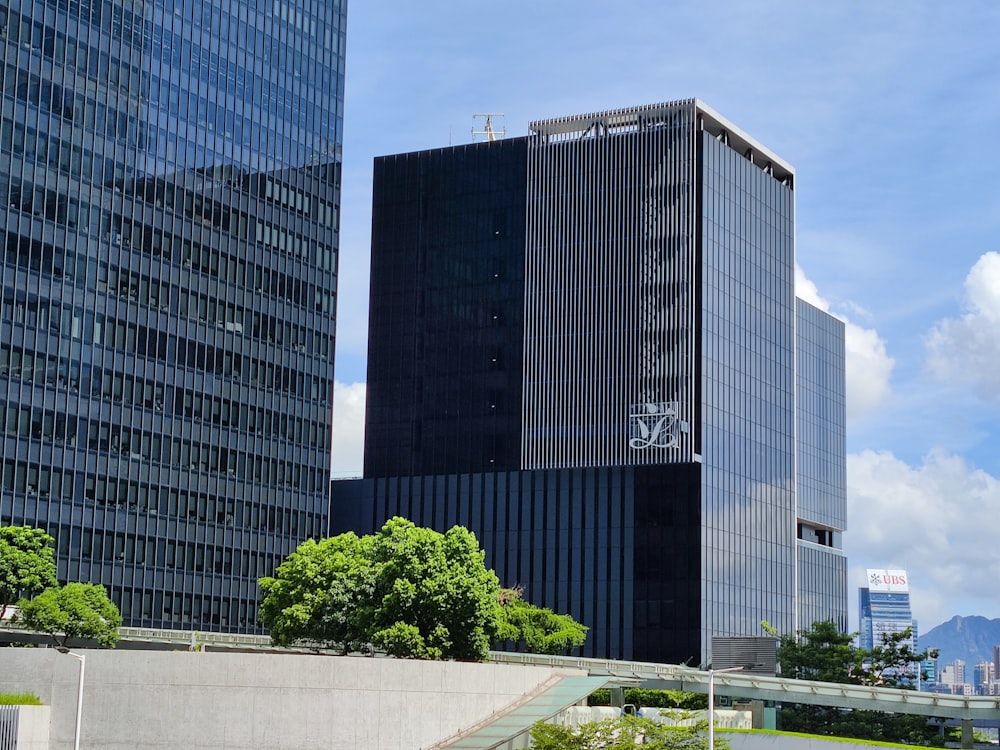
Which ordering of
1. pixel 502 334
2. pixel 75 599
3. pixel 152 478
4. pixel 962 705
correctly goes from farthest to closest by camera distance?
pixel 502 334 < pixel 152 478 < pixel 75 599 < pixel 962 705

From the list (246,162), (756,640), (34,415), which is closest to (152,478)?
(34,415)

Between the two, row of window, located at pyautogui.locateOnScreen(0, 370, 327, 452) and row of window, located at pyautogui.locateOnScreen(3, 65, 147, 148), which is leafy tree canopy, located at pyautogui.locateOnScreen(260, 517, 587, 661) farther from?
row of window, located at pyautogui.locateOnScreen(3, 65, 147, 148)

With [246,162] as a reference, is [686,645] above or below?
below

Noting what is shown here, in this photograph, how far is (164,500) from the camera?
15425cm

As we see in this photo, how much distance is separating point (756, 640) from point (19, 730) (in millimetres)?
105106

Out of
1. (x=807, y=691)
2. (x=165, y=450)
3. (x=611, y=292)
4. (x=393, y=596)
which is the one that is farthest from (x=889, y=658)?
(x=165, y=450)

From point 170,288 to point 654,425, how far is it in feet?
183

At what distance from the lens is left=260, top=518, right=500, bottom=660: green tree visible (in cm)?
10069

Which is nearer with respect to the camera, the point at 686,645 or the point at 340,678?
the point at 340,678

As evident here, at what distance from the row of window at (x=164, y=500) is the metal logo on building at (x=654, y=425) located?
117ft

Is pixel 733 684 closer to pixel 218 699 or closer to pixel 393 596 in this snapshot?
pixel 393 596

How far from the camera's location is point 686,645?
174 metres

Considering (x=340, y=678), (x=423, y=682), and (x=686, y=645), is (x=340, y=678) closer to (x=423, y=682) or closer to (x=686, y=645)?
(x=423, y=682)

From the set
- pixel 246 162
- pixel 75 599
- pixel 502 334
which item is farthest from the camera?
pixel 502 334
